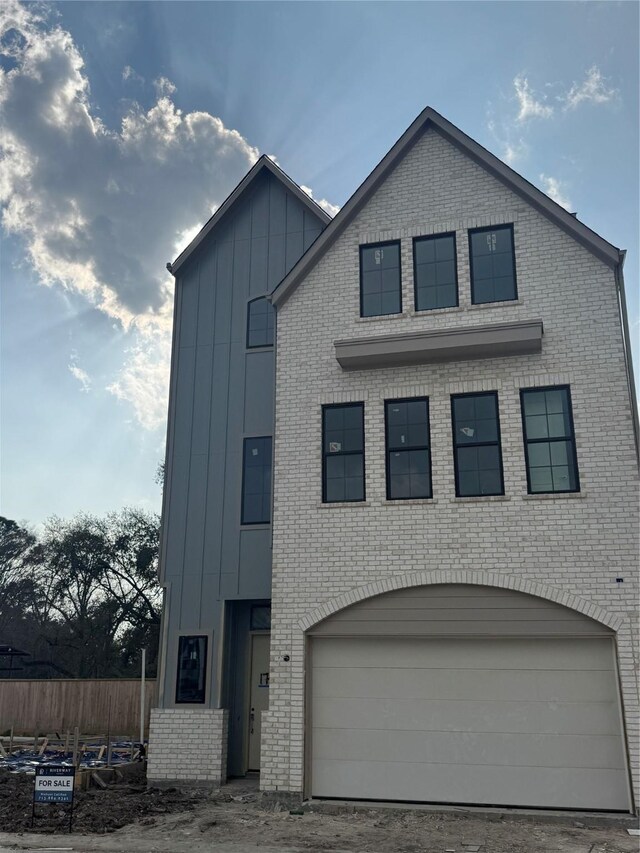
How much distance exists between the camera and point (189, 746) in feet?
47.8

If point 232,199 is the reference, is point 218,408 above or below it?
below

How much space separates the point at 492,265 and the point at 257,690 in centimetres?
933

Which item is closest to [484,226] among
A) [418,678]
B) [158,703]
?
[418,678]

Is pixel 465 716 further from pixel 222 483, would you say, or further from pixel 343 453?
pixel 222 483

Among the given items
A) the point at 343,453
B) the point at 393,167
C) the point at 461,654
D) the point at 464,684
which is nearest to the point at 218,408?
the point at 343,453

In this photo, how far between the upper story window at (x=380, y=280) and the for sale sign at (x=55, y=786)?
8.77 m

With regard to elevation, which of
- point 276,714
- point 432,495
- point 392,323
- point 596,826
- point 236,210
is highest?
point 236,210

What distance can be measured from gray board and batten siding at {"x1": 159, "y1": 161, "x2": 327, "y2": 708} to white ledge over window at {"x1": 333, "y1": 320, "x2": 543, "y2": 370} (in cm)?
329

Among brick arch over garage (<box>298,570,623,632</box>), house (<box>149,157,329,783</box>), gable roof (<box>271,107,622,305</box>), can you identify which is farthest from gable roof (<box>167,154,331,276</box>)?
brick arch over garage (<box>298,570,623,632</box>)

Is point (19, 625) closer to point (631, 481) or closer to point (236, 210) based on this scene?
point (236, 210)

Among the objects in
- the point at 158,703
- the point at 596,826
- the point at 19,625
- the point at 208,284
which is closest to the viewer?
the point at 596,826

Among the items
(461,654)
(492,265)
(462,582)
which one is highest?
(492,265)

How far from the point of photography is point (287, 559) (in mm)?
13094

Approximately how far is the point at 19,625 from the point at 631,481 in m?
39.7
